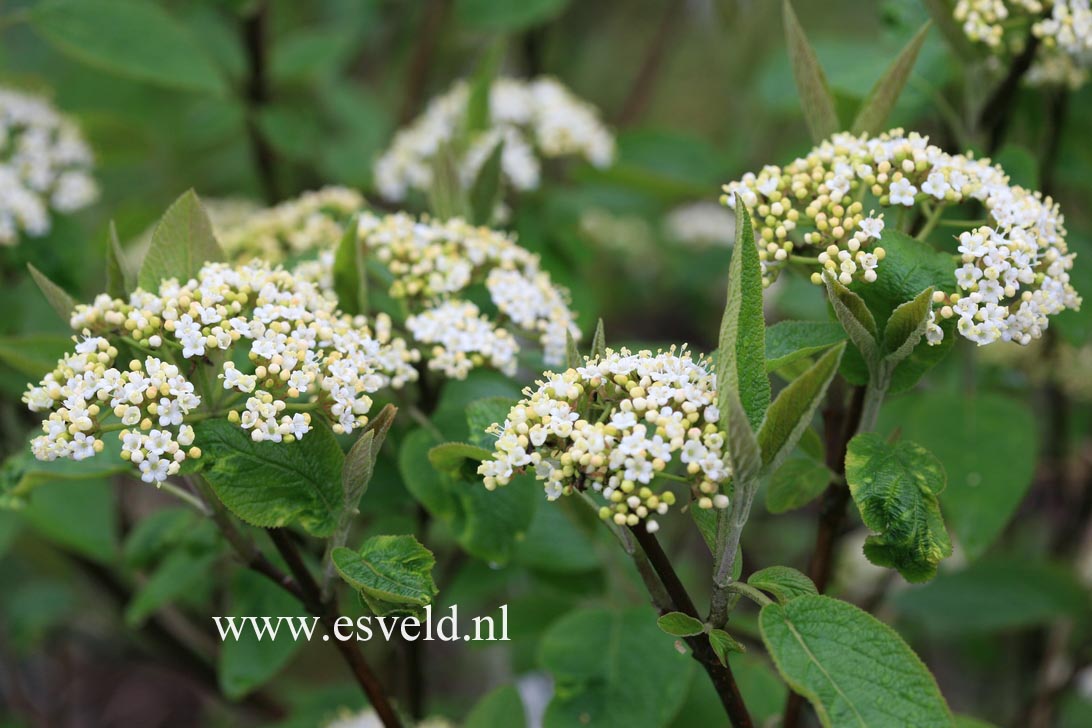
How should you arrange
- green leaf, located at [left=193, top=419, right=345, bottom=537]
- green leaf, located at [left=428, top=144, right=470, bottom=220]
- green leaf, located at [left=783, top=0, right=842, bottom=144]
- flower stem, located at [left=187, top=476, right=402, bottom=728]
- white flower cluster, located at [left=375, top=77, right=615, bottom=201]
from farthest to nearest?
1. white flower cluster, located at [left=375, top=77, right=615, bottom=201]
2. green leaf, located at [left=428, top=144, right=470, bottom=220]
3. green leaf, located at [left=783, top=0, right=842, bottom=144]
4. flower stem, located at [left=187, top=476, right=402, bottom=728]
5. green leaf, located at [left=193, top=419, right=345, bottom=537]

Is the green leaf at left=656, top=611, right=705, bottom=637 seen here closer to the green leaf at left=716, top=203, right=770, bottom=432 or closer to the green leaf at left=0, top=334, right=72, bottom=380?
the green leaf at left=716, top=203, right=770, bottom=432

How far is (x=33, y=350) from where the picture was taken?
162 cm

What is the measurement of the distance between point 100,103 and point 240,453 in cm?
265

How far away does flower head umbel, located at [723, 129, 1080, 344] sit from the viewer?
1249 mm

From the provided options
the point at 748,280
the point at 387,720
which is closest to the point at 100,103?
the point at 387,720

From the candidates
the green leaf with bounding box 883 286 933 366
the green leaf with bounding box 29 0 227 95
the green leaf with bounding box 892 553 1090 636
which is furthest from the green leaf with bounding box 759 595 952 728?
the green leaf with bounding box 29 0 227 95

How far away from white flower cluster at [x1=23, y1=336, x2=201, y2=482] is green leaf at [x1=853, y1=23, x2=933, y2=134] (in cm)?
99

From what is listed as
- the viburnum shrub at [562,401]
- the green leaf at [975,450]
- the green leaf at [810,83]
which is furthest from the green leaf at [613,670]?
the green leaf at [810,83]

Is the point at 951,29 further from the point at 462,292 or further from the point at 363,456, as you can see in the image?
the point at 363,456

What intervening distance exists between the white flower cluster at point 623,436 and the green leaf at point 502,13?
5.90 feet

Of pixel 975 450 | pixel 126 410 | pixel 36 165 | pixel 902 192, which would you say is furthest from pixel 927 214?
pixel 36 165

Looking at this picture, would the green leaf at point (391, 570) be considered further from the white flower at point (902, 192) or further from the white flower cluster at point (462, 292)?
the white flower at point (902, 192)

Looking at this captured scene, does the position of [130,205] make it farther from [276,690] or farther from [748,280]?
[748,280]

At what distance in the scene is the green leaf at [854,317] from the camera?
1184 millimetres
